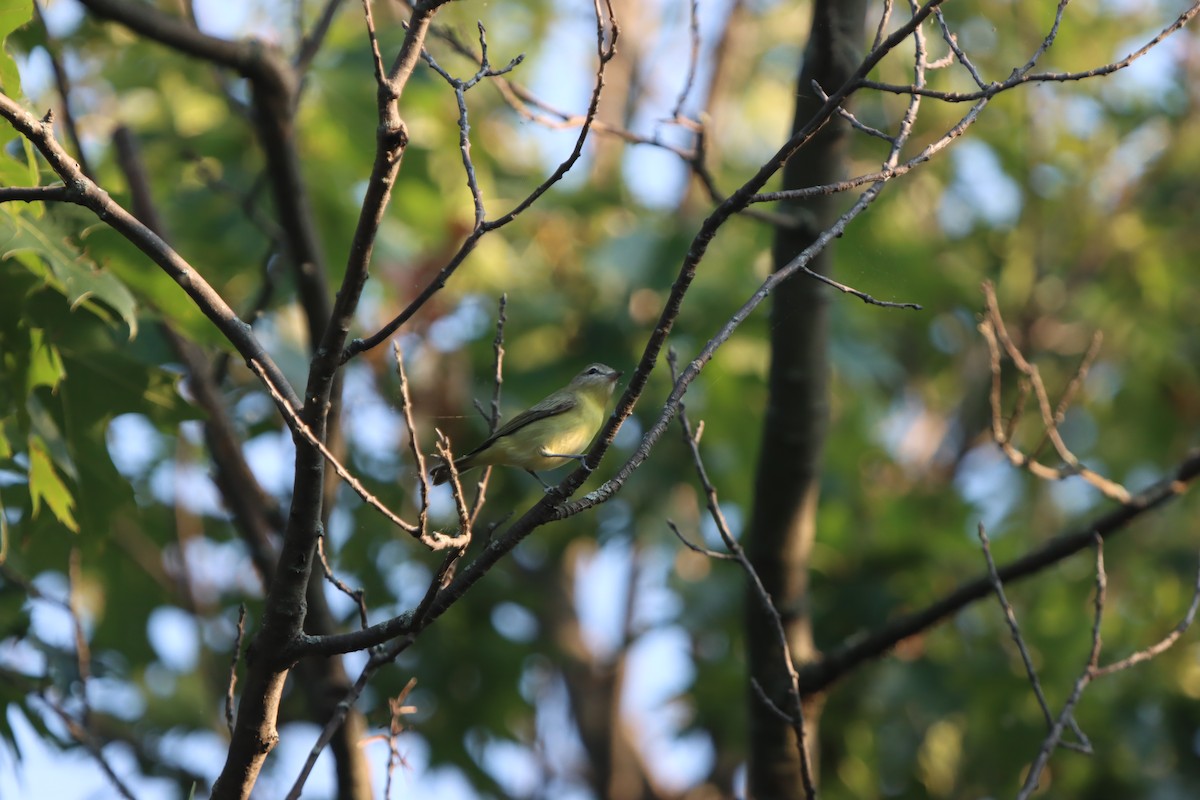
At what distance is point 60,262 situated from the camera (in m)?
3.11

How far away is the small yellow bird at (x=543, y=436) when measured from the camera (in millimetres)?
4293

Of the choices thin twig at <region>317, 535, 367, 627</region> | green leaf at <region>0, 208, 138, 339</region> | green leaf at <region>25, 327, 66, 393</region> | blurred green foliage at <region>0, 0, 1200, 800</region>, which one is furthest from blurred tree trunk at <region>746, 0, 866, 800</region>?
green leaf at <region>25, 327, 66, 393</region>

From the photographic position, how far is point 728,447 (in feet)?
22.3

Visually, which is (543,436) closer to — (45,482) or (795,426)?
(795,426)

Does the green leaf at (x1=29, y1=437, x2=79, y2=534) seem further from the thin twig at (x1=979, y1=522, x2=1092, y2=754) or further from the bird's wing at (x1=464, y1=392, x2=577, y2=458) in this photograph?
the thin twig at (x1=979, y1=522, x2=1092, y2=754)

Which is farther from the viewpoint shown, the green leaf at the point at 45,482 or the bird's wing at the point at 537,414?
the bird's wing at the point at 537,414

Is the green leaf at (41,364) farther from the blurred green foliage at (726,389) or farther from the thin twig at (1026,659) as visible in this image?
the thin twig at (1026,659)

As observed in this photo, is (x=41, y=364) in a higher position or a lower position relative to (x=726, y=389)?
lower

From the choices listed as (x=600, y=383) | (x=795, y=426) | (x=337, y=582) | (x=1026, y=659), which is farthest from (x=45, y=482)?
(x=1026, y=659)

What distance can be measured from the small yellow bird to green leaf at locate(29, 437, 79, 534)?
123 centimetres

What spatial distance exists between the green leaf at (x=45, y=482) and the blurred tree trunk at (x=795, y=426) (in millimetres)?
2348

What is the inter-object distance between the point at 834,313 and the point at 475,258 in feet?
8.78

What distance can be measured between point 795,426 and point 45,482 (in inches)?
101

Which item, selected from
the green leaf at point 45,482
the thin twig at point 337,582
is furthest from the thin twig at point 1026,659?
the green leaf at point 45,482
